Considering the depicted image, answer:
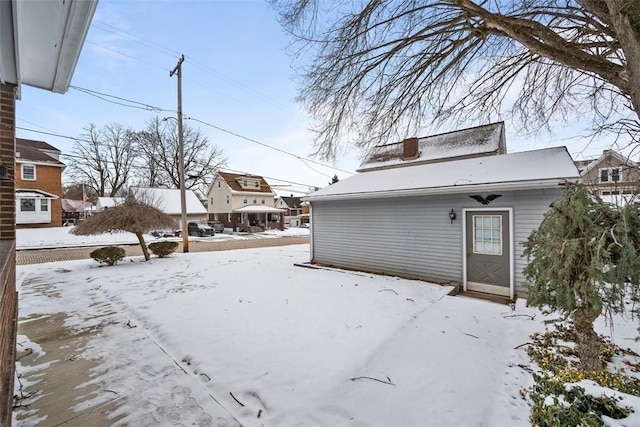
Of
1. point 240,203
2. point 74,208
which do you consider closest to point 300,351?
point 240,203

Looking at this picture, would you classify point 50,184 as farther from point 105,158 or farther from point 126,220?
point 126,220

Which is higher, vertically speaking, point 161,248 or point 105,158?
point 105,158

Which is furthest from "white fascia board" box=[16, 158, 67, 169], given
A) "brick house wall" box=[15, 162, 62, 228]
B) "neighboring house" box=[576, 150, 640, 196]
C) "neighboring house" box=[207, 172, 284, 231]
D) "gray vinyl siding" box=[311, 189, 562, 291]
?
"neighboring house" box=[576, 150, 640, 196]

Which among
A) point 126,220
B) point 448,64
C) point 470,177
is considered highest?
point 448,64

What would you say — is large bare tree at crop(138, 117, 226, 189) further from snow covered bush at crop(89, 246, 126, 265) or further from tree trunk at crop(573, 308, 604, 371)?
tree trunk at crop(573, 308, 604, 371)

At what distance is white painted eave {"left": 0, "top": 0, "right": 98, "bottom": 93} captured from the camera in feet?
5.74

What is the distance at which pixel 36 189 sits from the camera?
22500mm

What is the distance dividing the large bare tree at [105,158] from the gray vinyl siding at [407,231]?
31.5 metres

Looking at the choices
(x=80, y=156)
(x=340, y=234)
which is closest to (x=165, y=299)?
(x=340, y=234)

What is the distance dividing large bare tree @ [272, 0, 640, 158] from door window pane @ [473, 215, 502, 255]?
8.79 feet

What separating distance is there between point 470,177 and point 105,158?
4056cm

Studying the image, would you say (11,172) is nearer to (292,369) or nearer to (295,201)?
(292,369)

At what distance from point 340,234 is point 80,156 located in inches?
1448

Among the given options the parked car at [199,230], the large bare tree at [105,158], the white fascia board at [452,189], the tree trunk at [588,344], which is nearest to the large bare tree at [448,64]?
the white fascia board at [452,189]
